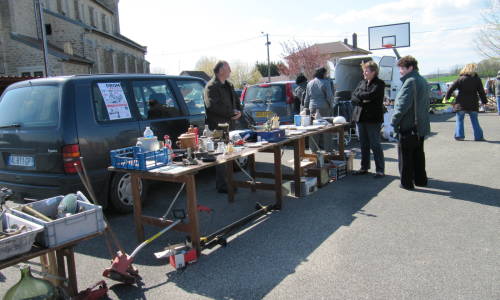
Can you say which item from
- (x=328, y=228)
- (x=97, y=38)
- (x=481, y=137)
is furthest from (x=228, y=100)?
(x=97, y=38)

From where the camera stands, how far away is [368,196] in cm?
564

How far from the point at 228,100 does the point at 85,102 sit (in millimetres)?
2053

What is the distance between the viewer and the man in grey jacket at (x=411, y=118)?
566 centimetres

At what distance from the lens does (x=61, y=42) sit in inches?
1043

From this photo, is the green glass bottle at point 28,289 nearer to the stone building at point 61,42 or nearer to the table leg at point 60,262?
the table leg at point 60,262

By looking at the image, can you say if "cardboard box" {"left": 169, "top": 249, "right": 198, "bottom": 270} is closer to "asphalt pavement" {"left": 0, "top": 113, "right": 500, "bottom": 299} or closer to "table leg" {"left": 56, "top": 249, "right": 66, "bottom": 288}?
"asphalt pavement" {"left": 0, "top": 113, "right": 500, "bottom": 299}

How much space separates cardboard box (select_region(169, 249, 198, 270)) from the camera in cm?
359

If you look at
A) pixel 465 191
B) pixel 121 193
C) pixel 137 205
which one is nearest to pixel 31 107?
pixel 121 193

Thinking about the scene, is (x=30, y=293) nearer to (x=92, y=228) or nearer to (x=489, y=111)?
(x=92, y=228)

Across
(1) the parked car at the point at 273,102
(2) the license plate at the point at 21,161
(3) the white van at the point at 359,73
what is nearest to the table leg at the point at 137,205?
(2) the license plate at the point at 21,161

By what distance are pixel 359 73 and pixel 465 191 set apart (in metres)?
7.28

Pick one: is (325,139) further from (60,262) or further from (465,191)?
(60,262)

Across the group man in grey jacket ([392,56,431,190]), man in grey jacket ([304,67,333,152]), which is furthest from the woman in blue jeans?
man in grey jacket ([392,56,431,190])

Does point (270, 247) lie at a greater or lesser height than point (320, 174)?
lesser
